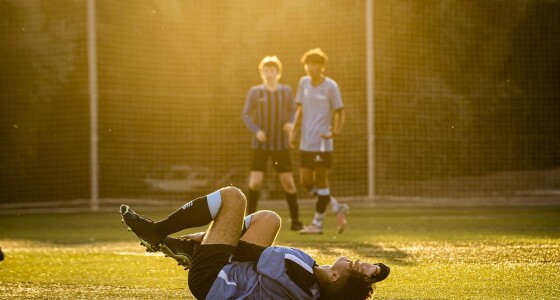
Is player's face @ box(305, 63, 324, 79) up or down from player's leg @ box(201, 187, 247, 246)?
up

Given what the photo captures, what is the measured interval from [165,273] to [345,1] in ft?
44.6

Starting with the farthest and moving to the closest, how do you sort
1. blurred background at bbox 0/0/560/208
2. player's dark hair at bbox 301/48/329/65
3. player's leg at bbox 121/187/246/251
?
1. blurred background at bbox 0/0/560/208
2. player's dark hair at bbox 301/48/329/65
3. player's leg at bbox 121/187/246/251

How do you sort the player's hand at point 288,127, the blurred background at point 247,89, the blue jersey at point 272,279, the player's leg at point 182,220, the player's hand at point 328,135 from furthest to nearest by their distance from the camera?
1. the blurred background at point 247,89
2. the player's hand at point 288,127
3. the player's hand at point 328,135
4. the player's leg at point 182,220
5. the blue jersey at point 272,279

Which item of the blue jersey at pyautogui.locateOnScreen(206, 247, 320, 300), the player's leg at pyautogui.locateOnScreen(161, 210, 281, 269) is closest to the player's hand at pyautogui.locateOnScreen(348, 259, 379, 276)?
the blue jersey at pyautogui.locateOnScreen(206, 247, 320, 300)

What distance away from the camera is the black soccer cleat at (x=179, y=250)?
6.05m

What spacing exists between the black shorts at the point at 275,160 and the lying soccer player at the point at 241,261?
216 inches

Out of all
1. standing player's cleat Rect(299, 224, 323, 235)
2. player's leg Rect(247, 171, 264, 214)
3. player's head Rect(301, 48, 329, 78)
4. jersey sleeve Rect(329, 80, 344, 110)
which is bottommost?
standing player's cleat Rect(299, 224, 323, 235)

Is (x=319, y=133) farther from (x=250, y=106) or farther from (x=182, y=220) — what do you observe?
(x=182, y=220)

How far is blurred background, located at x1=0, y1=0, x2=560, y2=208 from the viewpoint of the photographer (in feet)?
61.3

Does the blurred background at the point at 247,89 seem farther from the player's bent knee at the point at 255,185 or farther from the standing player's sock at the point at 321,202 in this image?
the standing player's sock at the point at 321,202

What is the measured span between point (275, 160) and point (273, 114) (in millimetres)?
531

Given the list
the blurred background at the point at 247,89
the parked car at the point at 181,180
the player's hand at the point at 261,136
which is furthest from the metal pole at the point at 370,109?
the player's hand at the point at 261,136

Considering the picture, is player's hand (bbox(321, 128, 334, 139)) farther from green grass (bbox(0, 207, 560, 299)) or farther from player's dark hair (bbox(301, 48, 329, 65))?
green grass (bbox(0, 207, 560, 299))

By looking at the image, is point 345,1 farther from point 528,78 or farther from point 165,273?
point 165,273
